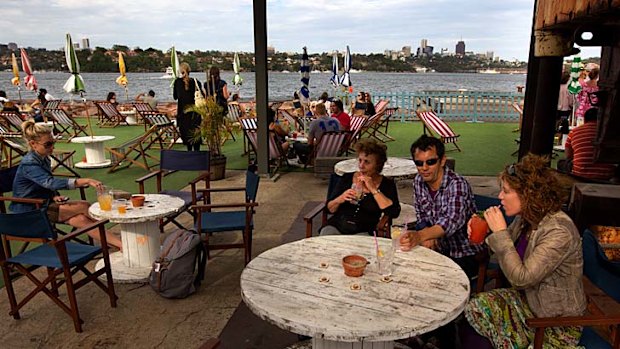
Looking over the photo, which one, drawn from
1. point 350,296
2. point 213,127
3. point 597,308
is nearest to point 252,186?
point 350,296

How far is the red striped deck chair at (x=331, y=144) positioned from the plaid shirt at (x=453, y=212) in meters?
4.26

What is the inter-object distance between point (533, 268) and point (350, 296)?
0.79 meters

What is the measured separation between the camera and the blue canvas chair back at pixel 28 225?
2.69m

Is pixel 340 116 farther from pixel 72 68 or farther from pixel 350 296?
pixel 350 296

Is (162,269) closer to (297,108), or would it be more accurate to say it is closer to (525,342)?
(525,342)

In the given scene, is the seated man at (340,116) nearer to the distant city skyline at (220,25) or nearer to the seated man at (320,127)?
the seated man at (320,127)

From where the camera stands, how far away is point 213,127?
6.66m

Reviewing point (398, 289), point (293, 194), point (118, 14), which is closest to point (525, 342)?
point (398, 289)

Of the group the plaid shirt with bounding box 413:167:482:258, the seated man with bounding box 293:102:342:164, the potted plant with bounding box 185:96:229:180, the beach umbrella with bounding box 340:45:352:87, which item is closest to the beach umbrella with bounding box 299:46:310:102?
the seated man with bounding box 293:102:342:164

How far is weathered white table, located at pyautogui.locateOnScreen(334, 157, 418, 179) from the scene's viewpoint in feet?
14.8

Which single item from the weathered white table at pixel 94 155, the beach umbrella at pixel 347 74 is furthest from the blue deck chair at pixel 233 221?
the beach umbrella at pixel 347 74

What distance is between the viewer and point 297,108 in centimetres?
1066

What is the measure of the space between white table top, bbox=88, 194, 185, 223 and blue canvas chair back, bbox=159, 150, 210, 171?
101 cm

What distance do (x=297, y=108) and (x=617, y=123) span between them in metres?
8.14
